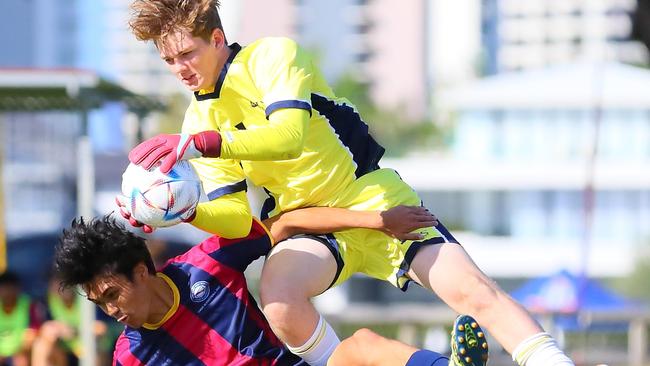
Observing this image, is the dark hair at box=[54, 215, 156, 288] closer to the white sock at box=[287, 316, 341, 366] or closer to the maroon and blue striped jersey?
the maroon and blue striped jersey

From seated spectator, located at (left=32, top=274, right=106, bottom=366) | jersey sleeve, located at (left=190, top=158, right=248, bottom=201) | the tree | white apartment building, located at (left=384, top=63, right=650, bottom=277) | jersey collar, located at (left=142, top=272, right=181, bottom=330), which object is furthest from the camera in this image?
the tree

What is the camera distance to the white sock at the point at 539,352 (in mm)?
5215

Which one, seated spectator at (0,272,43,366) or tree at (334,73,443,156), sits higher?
seated spectator at (0,272,43,366)

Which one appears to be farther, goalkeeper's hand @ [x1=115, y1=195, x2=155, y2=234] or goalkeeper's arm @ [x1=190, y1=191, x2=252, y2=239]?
goalkeeper's arm @ [x1=190, y1=191, x2=252, y2=239]

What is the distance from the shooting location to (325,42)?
106 meters

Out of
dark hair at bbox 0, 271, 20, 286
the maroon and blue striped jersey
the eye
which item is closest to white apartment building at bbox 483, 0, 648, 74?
dark hair at bbox 0, 271, 20, 286

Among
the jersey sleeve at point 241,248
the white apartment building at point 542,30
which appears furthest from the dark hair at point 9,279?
the white apartment building at point 542,30

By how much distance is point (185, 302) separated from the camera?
217 inches

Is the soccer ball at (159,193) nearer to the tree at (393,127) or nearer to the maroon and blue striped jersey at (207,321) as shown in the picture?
the maroon and blue striped jersey at (207,321)

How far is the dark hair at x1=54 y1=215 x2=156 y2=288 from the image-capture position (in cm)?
529

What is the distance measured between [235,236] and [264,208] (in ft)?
1.68

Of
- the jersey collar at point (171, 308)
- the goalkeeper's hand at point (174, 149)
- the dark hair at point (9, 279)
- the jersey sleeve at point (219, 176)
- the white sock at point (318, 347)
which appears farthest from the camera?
the dark hair at point (9, 279)

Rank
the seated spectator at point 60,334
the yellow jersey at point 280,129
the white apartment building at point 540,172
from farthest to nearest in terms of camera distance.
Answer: the white apartment building at point 540,172 < the seated spectator at point 60,334 < the yellow jersey at point 280,129

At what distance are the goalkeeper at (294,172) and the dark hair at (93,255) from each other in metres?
0.27
